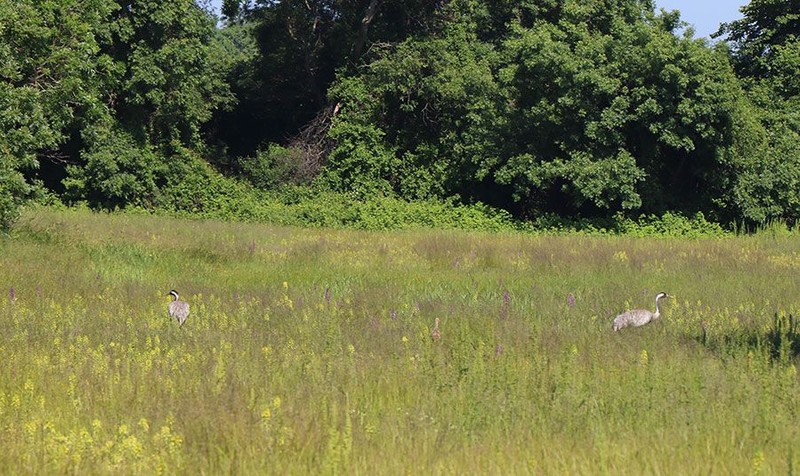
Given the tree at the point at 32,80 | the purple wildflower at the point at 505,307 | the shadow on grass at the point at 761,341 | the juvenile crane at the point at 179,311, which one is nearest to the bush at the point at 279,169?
the tree at the point at 32,80

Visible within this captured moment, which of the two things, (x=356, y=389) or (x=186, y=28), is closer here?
(x=356, y=389)

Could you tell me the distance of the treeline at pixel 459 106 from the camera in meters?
28.5

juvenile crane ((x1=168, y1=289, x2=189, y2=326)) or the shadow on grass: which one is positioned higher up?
the shadow on grass

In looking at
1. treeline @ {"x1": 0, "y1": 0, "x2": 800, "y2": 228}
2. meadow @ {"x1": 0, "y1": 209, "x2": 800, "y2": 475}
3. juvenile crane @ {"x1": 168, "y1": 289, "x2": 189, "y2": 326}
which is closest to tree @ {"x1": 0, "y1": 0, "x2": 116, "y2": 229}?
treeline @ {"x1": 0, "y1": 0, "x2": 800, "y2": 228}

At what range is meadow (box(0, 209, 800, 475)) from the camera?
5633 millimetres

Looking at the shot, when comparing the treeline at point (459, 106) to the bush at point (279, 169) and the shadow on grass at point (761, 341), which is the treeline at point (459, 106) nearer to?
the bush at point (279, 169)

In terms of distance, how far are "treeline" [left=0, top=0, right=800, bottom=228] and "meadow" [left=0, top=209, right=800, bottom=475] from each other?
13.3 meters

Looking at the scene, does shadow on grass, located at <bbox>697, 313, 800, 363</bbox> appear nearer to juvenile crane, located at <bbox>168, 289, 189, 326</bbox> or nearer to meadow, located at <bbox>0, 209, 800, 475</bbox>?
meadow, located at <bbox>0, 209, 800, 475</bbox>

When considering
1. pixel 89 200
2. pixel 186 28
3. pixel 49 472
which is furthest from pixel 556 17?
pixel 49 472

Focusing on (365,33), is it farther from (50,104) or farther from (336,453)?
(336,453)

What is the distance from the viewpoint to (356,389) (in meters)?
7.18

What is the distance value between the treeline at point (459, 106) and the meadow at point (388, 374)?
13278mm

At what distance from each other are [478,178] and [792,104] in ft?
35.3

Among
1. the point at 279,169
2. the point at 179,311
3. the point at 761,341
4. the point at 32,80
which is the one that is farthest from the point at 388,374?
the point at 279,169
